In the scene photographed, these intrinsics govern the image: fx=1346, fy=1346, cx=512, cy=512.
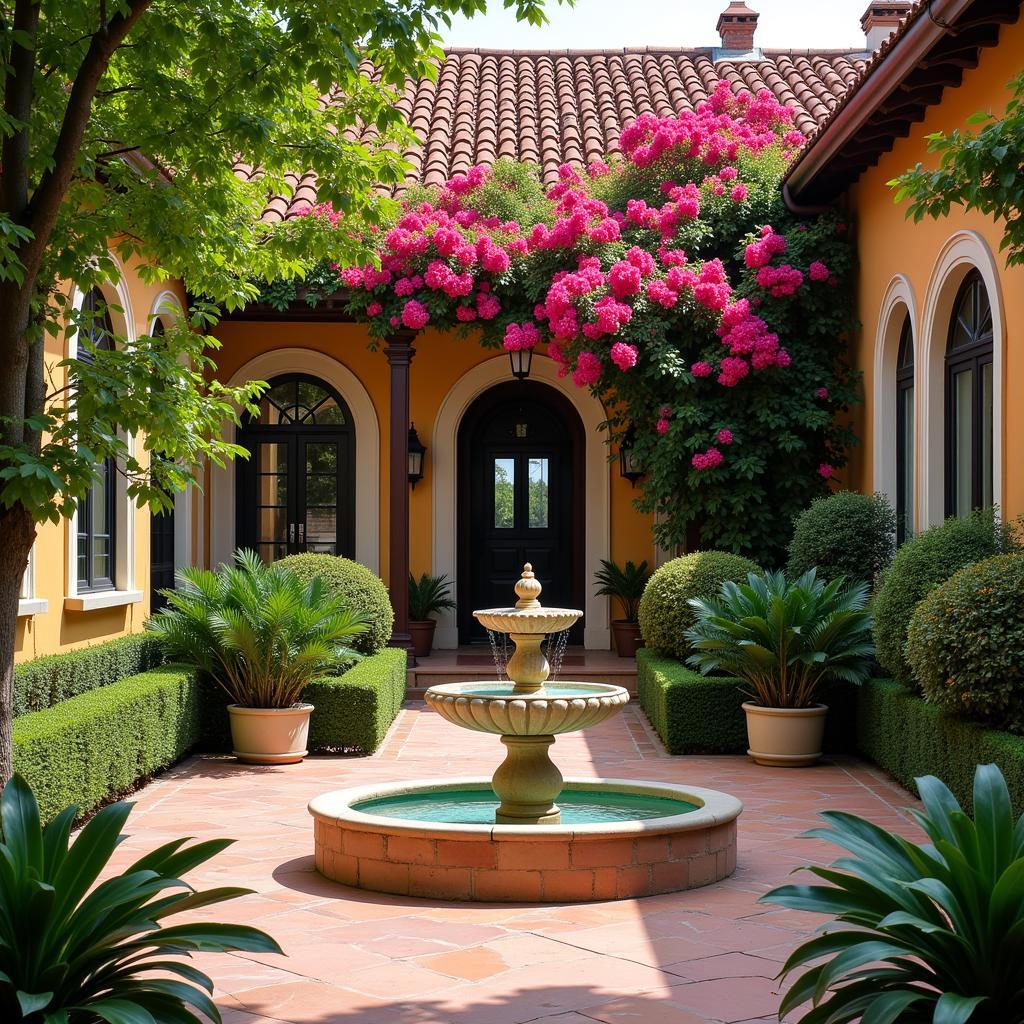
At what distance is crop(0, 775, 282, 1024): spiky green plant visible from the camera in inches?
134

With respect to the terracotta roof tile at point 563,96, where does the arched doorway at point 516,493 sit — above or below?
below

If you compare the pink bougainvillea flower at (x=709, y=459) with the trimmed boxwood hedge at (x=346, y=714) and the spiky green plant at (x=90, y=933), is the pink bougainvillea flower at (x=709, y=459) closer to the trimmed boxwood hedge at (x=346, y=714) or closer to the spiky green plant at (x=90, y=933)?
the trimmed boxwood hedge at (x=346, y=714)

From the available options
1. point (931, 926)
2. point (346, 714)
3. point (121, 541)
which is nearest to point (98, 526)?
point (121, 541)

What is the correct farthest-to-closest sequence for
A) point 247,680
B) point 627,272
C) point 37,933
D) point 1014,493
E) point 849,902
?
point 627,272 → point 247,680 → point 1014,493 → point 849,902 → point 37,933

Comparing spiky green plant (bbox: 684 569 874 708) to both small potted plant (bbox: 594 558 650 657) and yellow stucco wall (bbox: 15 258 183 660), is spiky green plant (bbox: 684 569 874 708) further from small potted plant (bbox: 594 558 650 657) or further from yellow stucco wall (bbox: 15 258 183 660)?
small potted plant (bbox: 594 558 650 657)

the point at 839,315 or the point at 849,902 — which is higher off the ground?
the point at 839,315

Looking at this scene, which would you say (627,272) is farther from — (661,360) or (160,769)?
(160,769)

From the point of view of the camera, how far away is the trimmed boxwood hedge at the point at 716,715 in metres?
9.98

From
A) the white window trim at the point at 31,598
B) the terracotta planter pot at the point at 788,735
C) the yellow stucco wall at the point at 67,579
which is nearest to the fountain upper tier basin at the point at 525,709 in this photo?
the yellow stucco wall at the point at 67,579

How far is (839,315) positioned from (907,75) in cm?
356

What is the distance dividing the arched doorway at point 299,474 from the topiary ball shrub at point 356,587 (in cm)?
415

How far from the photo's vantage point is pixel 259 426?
1599 cm

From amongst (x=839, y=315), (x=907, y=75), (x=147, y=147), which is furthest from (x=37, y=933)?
(x=839, y=315)

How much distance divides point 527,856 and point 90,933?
2.60m
